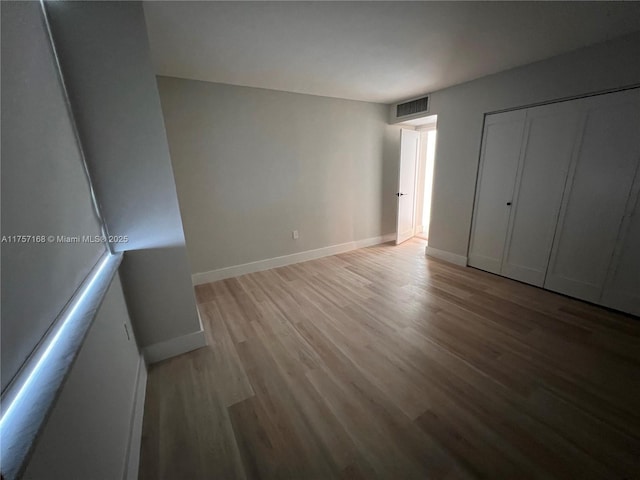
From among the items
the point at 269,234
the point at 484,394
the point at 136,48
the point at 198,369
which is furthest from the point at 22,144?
the point at 269,234

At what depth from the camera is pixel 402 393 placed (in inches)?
63.0

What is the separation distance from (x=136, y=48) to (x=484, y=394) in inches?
119

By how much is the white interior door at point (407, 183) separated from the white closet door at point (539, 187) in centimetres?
179

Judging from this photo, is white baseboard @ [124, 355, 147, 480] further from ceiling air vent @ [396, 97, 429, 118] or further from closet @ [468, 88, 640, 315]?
ceiling air vent @ [396, 97, 429, 118]

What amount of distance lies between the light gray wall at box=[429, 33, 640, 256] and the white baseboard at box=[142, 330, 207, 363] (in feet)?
11.4

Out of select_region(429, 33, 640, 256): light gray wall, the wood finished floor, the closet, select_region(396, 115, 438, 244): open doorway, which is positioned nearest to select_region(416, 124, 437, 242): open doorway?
select_region(396, 115, 438, 244): open doorway

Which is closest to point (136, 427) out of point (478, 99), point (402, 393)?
point (402, 393)

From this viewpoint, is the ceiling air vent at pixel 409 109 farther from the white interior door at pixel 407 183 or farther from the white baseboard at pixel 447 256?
the white baseboard at pixel 447 256

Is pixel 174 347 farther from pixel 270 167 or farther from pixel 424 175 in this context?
pixel 424 175

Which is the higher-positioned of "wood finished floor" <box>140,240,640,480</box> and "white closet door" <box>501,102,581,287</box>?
"white closet door" <box>501,102,581,287</box>

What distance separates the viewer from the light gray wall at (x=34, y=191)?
685mm

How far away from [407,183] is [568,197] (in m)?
2.35

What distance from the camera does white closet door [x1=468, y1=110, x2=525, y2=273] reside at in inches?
115

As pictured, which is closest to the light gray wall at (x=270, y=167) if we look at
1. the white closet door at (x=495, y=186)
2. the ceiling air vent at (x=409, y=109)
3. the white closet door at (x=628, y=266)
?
the ceiling air vent at (x=409, y=109)
